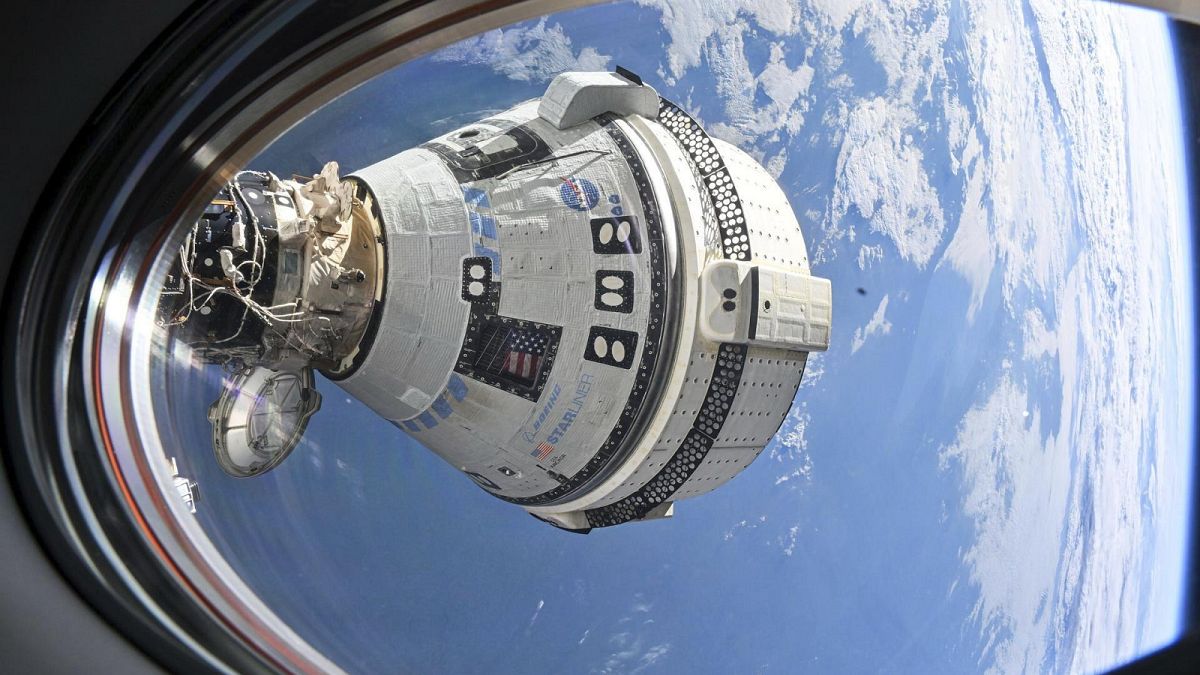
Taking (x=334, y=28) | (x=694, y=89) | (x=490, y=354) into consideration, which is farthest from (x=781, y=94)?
(x=334, y=28)

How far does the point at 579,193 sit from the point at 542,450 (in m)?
2.23

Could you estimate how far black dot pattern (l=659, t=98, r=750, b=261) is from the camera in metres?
5.85

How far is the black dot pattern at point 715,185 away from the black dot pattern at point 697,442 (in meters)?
0.87

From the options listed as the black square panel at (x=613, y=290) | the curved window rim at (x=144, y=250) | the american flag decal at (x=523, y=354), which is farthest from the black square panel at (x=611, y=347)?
the curved window rim at (x=144, y=250)

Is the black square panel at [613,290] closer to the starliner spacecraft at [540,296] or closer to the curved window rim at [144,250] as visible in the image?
the starliner spacecraft at [540,296]

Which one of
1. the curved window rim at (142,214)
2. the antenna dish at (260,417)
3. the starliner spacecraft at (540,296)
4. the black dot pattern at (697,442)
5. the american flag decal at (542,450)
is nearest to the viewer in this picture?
the curved window rim at (142,214)

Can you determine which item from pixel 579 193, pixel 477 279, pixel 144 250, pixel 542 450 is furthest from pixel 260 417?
pixel 144 250


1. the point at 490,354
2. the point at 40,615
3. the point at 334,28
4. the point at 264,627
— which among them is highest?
the point at 334,28

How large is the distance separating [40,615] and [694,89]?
7.21m

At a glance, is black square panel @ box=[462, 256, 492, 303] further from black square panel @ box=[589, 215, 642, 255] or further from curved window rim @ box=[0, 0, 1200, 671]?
curved window rim @ box=[0, 0, 1200, 671]

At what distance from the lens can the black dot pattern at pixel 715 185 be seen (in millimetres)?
5852

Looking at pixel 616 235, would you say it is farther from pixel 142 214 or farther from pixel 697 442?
pixel 142 214

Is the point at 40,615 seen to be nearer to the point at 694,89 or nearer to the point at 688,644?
the point at 688,644

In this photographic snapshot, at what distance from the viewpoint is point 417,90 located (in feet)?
17.1
